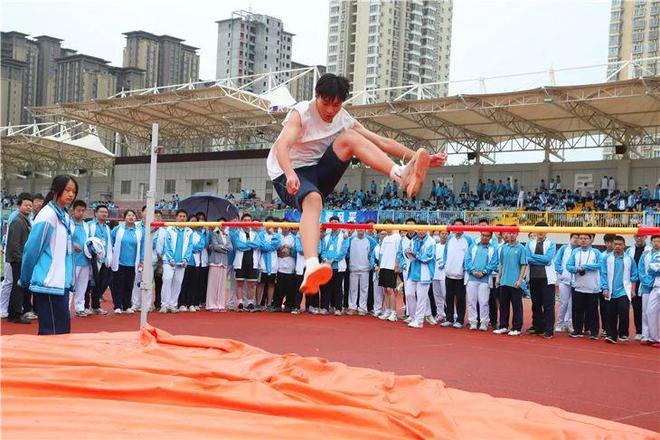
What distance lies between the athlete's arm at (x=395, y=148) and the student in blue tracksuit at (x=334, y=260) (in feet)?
22.3

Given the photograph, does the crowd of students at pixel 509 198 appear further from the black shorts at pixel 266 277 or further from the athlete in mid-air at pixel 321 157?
the athlete in mid-air at pixel 321 157

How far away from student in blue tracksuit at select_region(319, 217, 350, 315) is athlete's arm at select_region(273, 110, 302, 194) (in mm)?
6983

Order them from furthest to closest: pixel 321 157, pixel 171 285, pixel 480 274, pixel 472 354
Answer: pixel 171 285 < pixel 480 274 < pixel 472 354 < pixel 321 157

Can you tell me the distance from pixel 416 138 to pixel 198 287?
2081cm

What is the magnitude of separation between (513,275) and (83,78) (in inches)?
2896

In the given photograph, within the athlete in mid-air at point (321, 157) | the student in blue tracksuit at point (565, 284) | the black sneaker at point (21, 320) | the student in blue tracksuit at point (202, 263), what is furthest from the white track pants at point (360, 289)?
the athlete in mid-air at point (321, 157)

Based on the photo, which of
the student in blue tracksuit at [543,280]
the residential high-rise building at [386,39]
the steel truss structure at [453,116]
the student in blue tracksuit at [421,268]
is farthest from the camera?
the residential high-rise building at [386,39]

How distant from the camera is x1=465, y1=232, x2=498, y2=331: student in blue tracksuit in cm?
971

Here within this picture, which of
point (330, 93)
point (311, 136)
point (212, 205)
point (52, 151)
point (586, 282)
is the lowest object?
point (586, 282)

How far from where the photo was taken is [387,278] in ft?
35.4

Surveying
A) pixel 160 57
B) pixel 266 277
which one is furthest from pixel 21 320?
pixel 160 57

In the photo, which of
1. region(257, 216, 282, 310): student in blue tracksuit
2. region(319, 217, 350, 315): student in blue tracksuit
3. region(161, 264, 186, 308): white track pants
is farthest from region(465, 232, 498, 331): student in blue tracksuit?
region(161, 264, 186, 308): white track pants

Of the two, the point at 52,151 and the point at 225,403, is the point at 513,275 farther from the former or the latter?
the point at 52,151

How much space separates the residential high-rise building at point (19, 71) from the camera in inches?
2751
